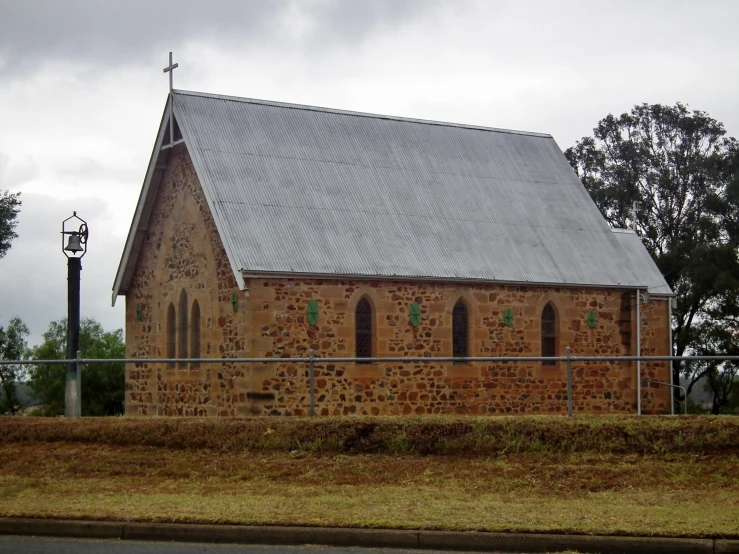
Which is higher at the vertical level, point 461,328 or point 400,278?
point 400,278

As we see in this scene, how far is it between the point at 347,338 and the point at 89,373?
1885 centimetres

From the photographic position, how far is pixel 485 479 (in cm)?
1494

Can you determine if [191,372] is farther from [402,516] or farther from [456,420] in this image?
[402,516]

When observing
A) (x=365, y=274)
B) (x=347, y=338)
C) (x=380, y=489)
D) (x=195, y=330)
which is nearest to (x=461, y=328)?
(x=365, y=274)

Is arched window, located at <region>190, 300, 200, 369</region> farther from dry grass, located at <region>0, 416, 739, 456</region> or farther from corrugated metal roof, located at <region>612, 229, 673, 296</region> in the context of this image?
corrugated metal roof, located at <region>612, 229, 673, 296</region>

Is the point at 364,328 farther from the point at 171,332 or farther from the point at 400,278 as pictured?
the point at 171,332

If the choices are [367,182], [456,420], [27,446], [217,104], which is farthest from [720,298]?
[27,446]

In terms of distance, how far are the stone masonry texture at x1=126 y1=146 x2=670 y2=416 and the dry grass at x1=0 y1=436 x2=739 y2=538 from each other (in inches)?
285

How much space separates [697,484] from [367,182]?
15.2 m

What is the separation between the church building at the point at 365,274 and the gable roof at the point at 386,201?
55 millimetres

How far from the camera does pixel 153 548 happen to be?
11555 millimetres

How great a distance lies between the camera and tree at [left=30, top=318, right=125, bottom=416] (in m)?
40.4

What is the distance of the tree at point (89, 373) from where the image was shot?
40.4 metres

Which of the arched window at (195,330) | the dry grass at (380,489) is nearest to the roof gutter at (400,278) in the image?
the arched window at (195,330)
